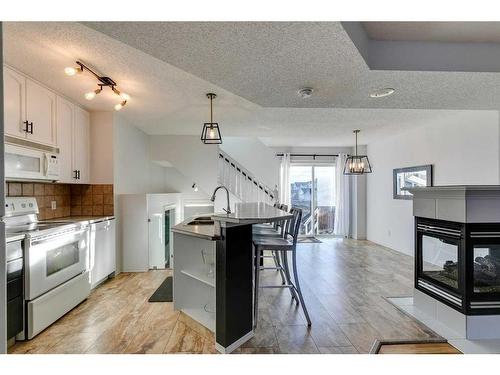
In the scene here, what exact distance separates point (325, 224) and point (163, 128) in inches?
195

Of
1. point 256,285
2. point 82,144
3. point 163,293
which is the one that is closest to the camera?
point 256,285

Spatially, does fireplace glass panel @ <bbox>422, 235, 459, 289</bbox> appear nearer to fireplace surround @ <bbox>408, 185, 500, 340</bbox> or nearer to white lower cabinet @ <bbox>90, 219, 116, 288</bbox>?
fireplace surround @ <bbox>408, 185, 500, 340</bbox>

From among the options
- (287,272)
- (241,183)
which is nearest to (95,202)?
(287,272)

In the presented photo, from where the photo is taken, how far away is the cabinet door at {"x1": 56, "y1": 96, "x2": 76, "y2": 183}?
11.2 feet

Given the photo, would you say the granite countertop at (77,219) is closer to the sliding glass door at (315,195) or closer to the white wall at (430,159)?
the sliding glass door at (315,195)

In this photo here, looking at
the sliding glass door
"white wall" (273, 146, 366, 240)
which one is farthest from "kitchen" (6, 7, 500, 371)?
the sliding glass door

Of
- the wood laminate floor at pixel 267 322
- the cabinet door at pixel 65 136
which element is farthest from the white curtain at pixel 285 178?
the cabinet door at pixel 65 136

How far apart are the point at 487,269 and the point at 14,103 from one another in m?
4.82

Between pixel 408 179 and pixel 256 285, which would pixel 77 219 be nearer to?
pixel 256 285

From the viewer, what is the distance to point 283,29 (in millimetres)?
1521

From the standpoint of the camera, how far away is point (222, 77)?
2254mm

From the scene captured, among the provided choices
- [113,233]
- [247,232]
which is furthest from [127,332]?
[113,233]

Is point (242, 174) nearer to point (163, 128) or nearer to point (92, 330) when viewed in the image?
point (163, 128)
